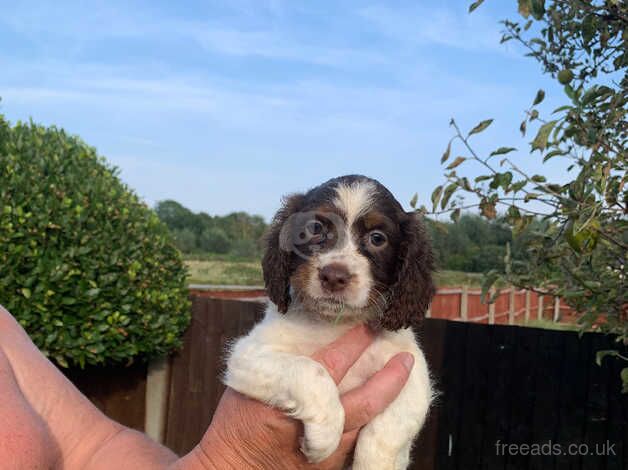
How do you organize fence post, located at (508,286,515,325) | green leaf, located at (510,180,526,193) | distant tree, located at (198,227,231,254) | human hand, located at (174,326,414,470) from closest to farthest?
human hand, located at (174,326,414,470) → green leaf, located at (510,180,526,193) → distant tree, located at (198,227,231,254) → fence post, located at (508,286,515,325)

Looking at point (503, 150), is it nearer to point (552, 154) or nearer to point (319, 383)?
point (552, 154)

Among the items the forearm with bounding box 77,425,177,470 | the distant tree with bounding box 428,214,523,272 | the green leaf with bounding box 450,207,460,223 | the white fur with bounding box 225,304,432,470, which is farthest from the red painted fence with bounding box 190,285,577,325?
the forearm with bounding box 77,425,177,470

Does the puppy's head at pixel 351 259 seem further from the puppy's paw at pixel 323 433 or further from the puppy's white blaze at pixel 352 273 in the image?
the puppy's paw at pixel 323 433

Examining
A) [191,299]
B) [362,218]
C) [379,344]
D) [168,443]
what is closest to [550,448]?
[379,344]

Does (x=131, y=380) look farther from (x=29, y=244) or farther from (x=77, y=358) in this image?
(x=29, y=244)

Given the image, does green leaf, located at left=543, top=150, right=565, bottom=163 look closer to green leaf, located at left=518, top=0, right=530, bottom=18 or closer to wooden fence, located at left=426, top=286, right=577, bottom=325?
green leaf, located at left=518, top=0, right=530, bottom=18

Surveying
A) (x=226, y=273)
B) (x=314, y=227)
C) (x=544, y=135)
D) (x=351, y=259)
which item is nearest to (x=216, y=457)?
(x=351, y=259)

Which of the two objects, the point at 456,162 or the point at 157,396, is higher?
the point at 456,162
